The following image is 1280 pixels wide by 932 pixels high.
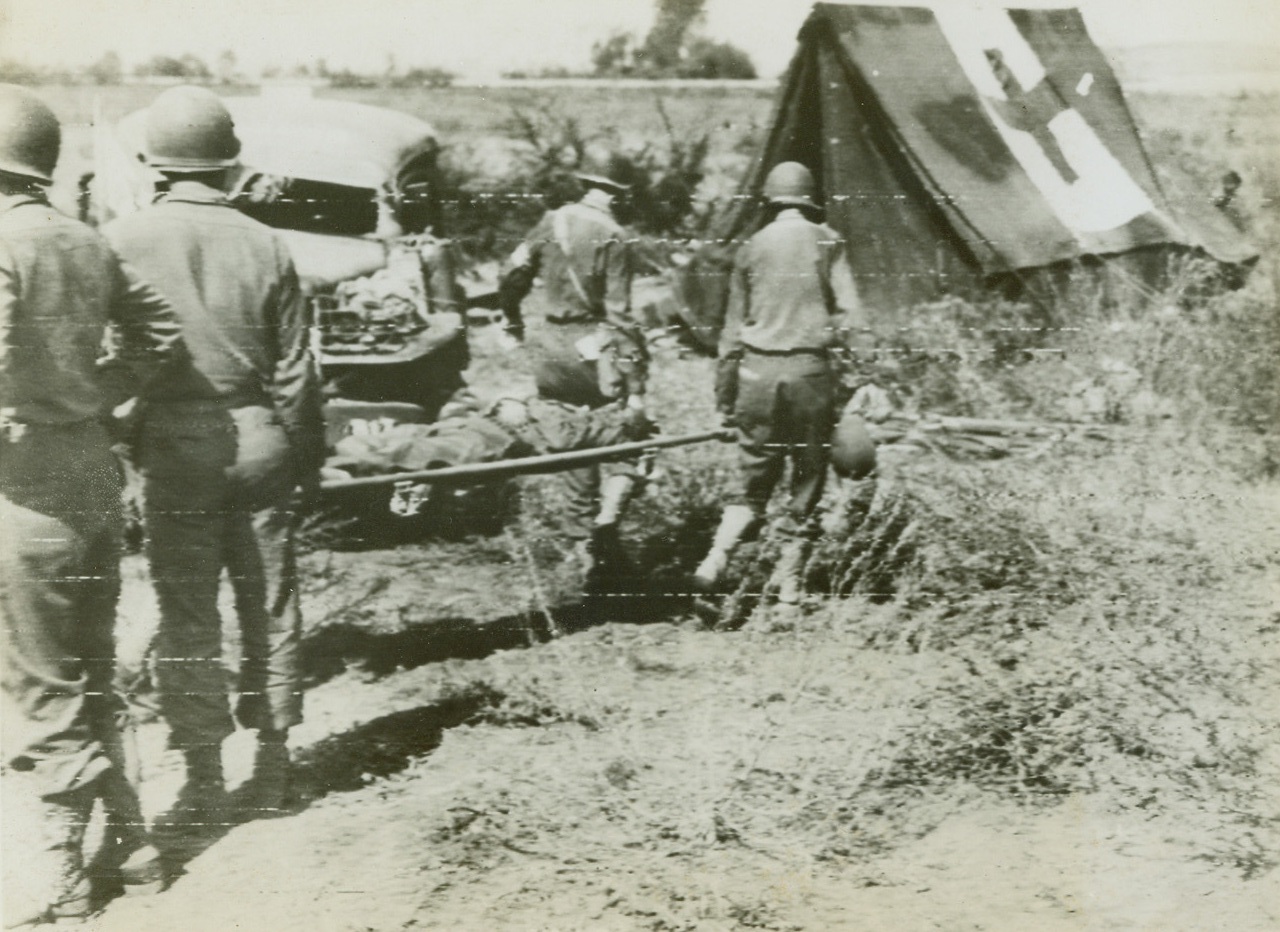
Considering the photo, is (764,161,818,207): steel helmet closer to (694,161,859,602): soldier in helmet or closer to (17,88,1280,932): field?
(694,161,859,602): soldier in helmet

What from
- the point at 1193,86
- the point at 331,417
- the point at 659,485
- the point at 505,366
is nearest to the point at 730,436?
the point at 659,485

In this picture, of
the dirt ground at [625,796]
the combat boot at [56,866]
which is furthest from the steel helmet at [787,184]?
the combat boot at [56,866]

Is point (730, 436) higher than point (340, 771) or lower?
higher

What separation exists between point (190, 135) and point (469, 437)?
112cm

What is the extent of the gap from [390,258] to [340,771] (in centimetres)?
153

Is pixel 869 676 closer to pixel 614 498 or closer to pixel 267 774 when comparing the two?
pixel 614 498

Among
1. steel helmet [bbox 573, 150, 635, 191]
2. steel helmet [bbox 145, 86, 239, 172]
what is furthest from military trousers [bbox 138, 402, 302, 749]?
steel helmet [bbox 573, 150, 635, 191]

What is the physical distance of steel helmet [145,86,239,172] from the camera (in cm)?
308

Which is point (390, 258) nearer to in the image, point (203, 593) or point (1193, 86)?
point (203, 593)

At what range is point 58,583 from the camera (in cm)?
314

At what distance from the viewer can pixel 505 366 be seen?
3.35m

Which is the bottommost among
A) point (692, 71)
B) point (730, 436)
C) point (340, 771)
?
point (340, 771)

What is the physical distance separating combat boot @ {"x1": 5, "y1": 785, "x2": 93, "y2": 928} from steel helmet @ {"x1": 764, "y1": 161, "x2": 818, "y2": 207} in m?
2.60

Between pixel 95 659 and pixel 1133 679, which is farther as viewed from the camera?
pixel 1133 679
